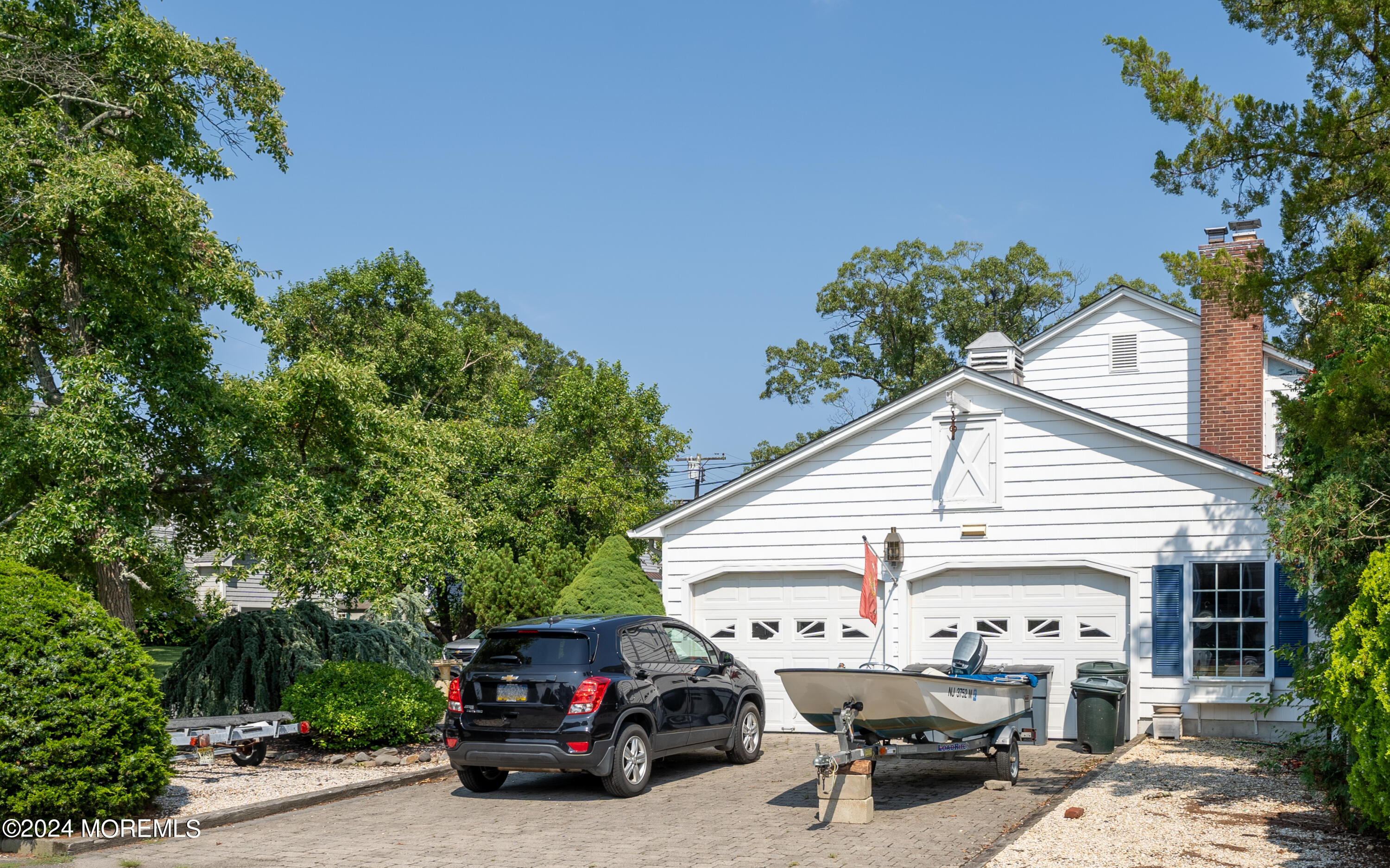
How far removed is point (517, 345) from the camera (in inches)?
1645

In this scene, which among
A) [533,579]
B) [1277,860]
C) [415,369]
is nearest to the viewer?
[1277,860]

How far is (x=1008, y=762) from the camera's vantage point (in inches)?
444

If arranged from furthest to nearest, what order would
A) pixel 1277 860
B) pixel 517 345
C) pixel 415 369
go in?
pixel 517 345
pixel 415 369
pixel 1277 860

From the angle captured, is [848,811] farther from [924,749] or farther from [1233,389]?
[1233,389]

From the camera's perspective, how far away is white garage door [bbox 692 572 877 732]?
52.4ft

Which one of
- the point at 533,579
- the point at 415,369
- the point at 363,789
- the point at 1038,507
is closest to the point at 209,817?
the point at 363,789

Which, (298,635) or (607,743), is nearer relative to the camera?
(607,743)

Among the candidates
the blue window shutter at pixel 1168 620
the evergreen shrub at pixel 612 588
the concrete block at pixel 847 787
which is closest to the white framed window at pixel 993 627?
the blue window shutter at pixel 1168 620

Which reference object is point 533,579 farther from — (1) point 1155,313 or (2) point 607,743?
(2) point 607,743

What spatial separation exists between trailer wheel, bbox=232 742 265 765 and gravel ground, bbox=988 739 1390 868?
8.09 metres

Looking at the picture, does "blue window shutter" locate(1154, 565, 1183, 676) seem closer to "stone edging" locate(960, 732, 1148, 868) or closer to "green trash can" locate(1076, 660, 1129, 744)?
"green trash can" locate(1076, 660, 1129, 744)

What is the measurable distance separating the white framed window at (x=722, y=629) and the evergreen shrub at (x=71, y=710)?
8.31 metres

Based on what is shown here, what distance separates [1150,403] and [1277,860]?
47.9 feet

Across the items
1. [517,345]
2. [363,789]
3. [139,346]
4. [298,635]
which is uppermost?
[517,345]
